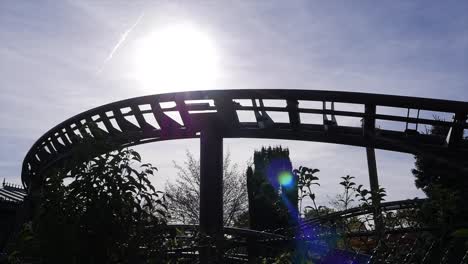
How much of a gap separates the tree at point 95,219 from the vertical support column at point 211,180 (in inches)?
230

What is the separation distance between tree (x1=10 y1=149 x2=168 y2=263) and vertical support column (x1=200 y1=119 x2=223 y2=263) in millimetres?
5832

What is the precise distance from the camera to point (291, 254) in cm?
469

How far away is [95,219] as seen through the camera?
10.1 ft

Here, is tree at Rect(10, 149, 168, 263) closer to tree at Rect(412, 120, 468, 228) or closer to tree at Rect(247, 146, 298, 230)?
tree at Rect(412, 120, 468, 228)

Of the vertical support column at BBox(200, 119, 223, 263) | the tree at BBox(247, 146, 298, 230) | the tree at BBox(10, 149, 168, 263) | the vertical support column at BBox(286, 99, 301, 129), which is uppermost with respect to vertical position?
the tree at BBox(247, 146, 298, 230)

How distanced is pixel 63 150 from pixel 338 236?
1195cm

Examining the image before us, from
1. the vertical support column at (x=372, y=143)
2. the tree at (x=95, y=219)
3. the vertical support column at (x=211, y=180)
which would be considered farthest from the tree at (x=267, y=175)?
the tree at (x=95, y=219)

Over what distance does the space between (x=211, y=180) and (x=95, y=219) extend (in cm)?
642

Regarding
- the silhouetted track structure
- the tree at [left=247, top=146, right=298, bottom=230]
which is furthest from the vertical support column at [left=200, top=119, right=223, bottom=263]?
the tree at [left=247, top=146, right=298, bottom=230]

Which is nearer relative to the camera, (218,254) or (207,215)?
(218,254)

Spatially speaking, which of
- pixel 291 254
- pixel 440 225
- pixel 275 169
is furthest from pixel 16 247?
pixel 275 169

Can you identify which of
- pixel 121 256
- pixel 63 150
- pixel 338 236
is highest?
pixel 63 150

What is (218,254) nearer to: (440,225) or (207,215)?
(440,225)

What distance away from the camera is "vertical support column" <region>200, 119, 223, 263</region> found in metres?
9.31
